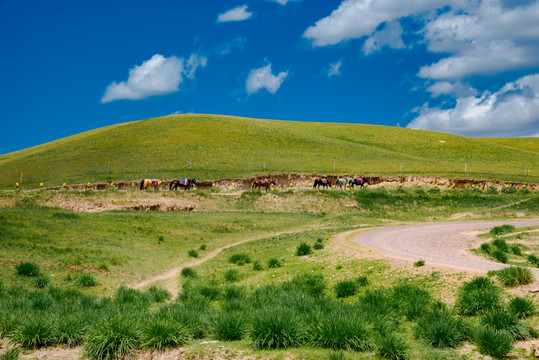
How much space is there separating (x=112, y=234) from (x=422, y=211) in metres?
29.3

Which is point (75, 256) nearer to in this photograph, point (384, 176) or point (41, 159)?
point (384, 176)

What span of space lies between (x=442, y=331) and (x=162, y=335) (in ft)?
16.5

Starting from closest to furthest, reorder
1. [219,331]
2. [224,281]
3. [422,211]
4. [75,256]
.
Answer: [219,331], [224,281], [75,256], [422,211]

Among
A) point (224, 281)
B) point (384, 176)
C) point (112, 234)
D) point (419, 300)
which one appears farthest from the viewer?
point (384, 176)

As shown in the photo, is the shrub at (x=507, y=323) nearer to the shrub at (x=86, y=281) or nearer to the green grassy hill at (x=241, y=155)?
the shrub at (x=86, y=281)

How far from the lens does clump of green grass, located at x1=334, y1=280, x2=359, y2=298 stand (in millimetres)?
11891

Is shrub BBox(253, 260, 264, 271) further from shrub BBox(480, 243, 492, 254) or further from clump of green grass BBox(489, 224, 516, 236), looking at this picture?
clump of green grass BBox(489, 224, 516, 236)

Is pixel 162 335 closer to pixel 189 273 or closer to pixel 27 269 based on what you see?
pixel 189 273

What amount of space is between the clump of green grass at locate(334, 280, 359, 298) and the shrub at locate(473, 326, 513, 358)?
491 cm

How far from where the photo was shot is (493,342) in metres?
6.77

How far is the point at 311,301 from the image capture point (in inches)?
409

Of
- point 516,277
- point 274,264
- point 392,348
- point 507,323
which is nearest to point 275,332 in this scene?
point 392,348

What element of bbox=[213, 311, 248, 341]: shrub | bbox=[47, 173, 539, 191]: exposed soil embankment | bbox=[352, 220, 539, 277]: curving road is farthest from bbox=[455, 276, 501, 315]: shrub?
bbox=[47, 173, 539, 191]: exposed soil embankment

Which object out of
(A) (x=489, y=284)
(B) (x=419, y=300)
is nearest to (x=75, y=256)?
(B) (x=419, y=300)
